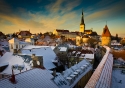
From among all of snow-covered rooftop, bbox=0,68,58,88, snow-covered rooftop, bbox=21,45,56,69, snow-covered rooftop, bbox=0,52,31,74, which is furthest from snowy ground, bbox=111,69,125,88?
snow-covered rooftop, bbox=21,45,56,69

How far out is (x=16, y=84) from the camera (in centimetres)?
841

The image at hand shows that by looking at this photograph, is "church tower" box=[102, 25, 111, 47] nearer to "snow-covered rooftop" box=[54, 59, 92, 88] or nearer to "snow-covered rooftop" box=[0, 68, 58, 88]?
"snow-covered rooftop" box=[54, 59, 92, 88]

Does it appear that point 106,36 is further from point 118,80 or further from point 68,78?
point 68,78

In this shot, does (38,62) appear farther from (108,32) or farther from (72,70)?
(108,32)

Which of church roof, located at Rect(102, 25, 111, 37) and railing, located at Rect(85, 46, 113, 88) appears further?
church roof, located at Rect(102, 25, 111, 37)

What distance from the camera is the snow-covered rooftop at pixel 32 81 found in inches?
324

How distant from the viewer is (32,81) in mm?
9445

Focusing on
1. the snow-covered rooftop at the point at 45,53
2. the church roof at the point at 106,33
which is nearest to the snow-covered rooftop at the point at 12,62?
the snow-covered rooftop at the point at 45,53

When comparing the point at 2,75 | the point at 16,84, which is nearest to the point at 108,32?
the point at 2,75

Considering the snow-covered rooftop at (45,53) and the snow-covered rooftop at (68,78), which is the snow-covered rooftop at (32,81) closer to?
the snow-covered rooftop at (68,78)

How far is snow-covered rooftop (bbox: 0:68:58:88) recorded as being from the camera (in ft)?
27.0

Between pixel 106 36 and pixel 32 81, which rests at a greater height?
pixel 106 36

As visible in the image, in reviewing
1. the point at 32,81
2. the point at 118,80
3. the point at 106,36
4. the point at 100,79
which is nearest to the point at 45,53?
the point at 32,81

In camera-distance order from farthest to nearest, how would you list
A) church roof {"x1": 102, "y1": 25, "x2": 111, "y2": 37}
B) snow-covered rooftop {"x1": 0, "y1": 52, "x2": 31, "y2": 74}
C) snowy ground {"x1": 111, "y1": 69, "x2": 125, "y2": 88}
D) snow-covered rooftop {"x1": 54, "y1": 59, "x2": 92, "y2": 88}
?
1. church roof {"x1": 102, "y1": 25, "x2": 111, "y2": 37}
2. snow-covered rooftop {"x1": 0, "y1": 52, "x2": 31, "y2": 74}
3. snow-covered rooftop {"x1": 54, "y1": 59, "x2": 92, "y2": 88}
4. snowy ground {"x1": 111, "y1": 69, "x2": 125, "y2": 88}
